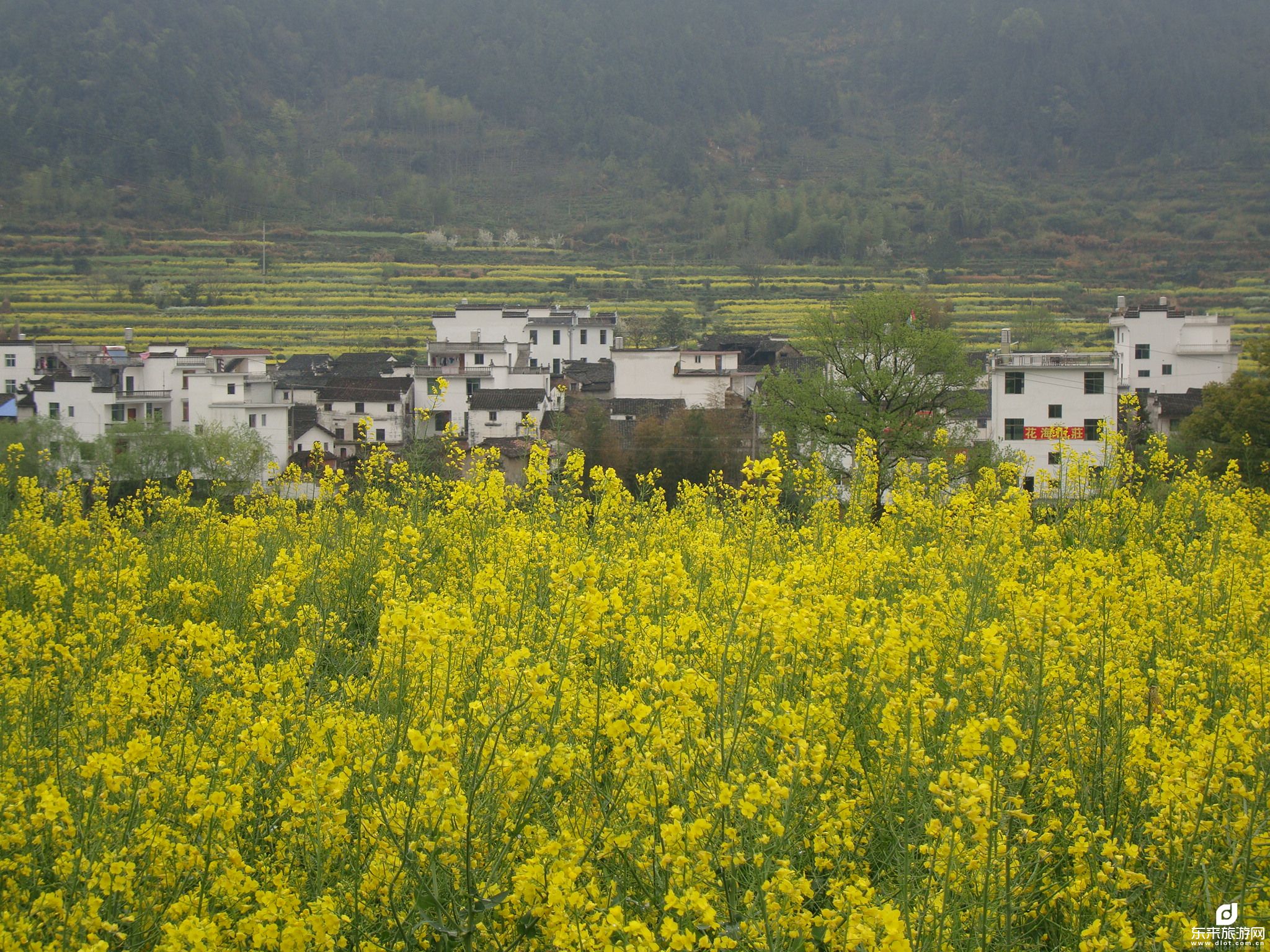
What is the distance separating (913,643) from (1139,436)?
116 feet

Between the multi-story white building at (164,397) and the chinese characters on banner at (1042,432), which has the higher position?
the multi-story white building at (164,397)

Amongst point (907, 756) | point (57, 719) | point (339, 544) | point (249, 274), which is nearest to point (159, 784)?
point (57, 719)

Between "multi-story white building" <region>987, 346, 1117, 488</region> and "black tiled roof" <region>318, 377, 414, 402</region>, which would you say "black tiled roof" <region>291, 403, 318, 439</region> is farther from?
"multi-story white building" <region>987, 346, 1117, 488</region>

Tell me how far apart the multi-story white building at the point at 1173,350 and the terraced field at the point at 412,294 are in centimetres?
1115

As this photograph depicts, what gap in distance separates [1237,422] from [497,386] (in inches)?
1022

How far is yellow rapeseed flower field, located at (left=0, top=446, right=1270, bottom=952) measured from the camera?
3512 millimetres

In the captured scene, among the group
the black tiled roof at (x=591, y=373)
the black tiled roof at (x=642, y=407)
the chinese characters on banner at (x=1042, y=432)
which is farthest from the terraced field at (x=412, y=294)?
the chinese characters on banner at (x=1042, y=432)

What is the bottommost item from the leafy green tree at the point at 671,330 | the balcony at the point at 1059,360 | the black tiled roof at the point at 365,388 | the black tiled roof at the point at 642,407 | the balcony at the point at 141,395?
the black tiled roof at the point at 642,407

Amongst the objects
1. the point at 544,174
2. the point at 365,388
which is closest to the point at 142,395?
the point at 365,388

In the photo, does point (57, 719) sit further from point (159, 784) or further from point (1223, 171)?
point (1223, 171)

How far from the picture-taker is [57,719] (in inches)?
175
